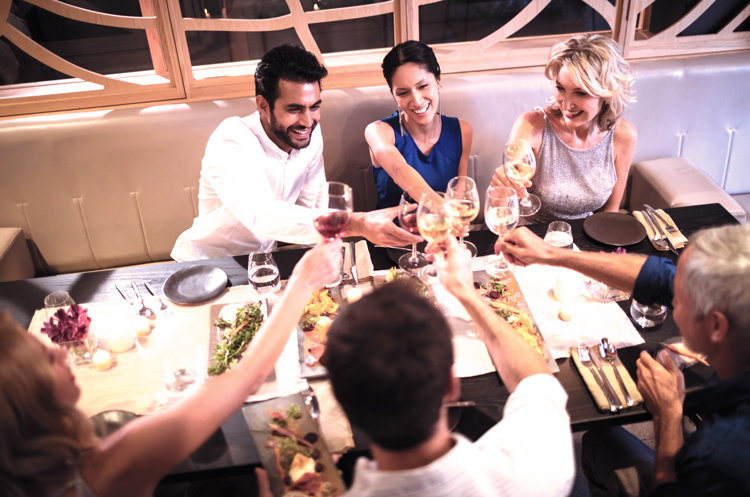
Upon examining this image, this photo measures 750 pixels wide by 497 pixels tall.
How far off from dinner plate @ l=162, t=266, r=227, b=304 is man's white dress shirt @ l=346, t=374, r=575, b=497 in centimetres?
97

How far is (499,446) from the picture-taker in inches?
38.1

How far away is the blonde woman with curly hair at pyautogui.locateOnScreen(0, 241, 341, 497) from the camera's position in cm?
95

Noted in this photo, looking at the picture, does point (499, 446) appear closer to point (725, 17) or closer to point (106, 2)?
point (725, 17)

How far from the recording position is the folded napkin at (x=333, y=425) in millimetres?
1230

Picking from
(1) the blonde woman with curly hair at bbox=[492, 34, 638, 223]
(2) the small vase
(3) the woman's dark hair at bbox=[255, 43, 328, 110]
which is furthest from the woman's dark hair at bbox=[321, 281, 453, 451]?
(1) the blonde woman with curly hair at bbox=[492, 34, 638, 223]

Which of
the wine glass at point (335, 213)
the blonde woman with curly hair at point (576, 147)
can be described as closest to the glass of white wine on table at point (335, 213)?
the wine glass at point (335, 213)

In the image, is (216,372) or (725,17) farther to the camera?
(725,17)

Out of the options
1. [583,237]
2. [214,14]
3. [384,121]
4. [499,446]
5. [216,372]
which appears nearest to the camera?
[499,446]

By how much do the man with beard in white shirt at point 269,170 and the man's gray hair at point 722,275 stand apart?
2.72 ft

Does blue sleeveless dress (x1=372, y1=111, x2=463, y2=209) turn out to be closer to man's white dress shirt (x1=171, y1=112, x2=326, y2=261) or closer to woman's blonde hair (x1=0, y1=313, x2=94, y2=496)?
man's white dress shirt (x1=171, y1=112, x2=326, y2=261)

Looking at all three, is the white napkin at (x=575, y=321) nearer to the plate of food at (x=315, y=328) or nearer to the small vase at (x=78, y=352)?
the plate of food at (x=315, y=328)

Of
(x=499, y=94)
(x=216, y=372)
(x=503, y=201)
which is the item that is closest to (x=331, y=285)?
(x=216, y=372)

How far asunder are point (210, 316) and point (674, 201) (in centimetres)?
221

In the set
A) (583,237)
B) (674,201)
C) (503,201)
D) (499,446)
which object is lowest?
(674,201)
